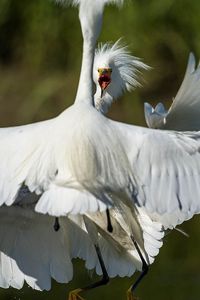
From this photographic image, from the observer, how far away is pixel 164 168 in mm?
5297

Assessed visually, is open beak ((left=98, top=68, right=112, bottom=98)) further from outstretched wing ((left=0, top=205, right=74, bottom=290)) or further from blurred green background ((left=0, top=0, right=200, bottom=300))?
blurred green background ((left=0, top=0, right=200, bottom=300))

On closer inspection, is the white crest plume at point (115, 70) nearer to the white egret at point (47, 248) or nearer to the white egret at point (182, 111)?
the white egret at point (182, 111)

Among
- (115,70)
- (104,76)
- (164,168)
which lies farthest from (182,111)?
(164,168)

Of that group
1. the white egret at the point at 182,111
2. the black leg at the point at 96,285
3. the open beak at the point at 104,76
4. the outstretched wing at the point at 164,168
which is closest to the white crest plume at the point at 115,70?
the open beak at the point at 104,76

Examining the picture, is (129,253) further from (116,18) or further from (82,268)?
(116,18)

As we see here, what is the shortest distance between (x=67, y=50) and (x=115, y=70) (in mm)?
4940

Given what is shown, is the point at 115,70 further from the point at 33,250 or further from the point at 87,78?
the point at 87,78

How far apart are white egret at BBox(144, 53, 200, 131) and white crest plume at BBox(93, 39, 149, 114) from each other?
0.69 m

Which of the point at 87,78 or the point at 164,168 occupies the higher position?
the point at 87,78

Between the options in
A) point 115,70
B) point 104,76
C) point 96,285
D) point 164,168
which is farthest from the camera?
point 115,70

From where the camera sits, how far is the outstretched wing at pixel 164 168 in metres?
5.21

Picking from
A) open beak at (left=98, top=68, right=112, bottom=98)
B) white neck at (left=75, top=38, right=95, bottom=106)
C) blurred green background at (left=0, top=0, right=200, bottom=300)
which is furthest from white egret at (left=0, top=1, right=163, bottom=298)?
blurred green background at (left=0, top=0, right=200, bottom=300)

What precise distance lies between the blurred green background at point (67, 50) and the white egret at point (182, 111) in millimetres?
4325

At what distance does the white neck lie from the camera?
5.67 m
